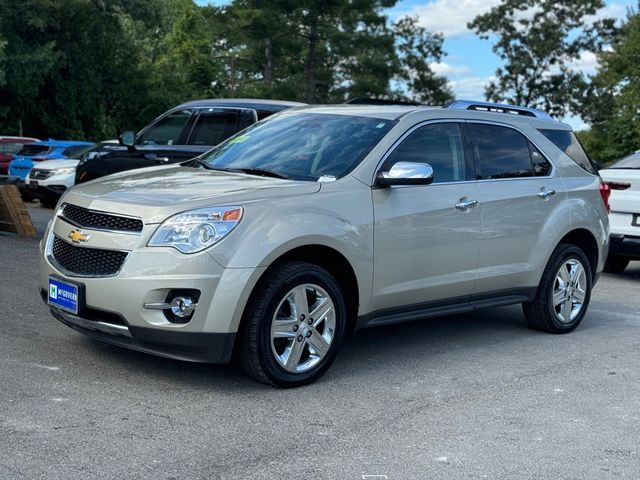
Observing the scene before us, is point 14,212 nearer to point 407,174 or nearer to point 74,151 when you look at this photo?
point 74,151

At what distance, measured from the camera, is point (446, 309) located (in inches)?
256

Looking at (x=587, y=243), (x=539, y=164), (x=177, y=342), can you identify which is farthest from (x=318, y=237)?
(x=587, y=243)

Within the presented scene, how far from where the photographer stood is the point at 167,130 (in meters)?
11.9

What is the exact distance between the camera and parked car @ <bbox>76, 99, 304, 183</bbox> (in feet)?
36.8

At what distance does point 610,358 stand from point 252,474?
3.70m

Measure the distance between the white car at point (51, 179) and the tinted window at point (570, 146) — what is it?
1122 cm

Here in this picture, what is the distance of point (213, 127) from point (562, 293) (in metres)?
5.55

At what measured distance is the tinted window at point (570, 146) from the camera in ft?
25.1

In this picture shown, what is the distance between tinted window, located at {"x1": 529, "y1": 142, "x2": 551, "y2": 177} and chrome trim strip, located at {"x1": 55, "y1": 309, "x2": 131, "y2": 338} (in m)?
3.74

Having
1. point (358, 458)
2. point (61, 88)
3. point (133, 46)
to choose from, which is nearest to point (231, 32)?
point (133, 46)

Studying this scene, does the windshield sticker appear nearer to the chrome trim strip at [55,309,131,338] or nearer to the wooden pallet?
the chrome trim strip at [55,309,131,338]

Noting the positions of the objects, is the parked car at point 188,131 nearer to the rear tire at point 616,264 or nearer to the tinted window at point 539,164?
the tinted window at point 539,164

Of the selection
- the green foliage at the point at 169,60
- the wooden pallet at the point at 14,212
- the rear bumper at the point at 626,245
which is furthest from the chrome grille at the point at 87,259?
the green foliage at the point at 169,60

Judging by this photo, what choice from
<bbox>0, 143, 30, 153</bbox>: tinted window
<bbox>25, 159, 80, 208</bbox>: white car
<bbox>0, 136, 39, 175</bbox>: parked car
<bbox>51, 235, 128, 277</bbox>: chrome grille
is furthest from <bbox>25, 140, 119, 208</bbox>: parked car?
<bbox>51, 235, 128, 277</bbox>: chrome grille
